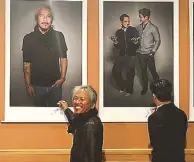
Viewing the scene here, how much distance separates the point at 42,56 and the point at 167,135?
113cm

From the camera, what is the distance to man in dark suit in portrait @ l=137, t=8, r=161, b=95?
288cm

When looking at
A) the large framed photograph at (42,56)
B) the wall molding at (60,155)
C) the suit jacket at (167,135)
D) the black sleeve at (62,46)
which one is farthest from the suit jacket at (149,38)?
the wall molding at (60,155)

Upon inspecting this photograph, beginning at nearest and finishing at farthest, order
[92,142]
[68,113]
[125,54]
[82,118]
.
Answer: [92,142] → [82,118] → [68,113] → [125,54]

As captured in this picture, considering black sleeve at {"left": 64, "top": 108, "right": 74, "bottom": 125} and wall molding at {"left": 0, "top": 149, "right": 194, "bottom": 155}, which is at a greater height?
black sleeve at {"left": 64, "top": 108, "right": 74, "bottom": 125}

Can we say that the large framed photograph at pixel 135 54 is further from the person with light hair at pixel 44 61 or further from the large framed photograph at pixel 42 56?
the person with light hair at pixel 44 61

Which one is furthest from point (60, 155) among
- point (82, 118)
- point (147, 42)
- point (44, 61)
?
point (147, 42)

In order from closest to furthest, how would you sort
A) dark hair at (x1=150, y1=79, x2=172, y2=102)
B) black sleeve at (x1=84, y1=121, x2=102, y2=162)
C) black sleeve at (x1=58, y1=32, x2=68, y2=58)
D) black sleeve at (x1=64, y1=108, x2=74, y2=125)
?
black sleeve at (x1=84, y1=121, x2=102, y2=162) < dark hair at (x1=150, y1=79, x2=172, y2=102) < black sleeve at (x1=64, y1=108, x2=74, y2=125) < black sleeve at (x1=58, y1=32, x2=68, y2=58)

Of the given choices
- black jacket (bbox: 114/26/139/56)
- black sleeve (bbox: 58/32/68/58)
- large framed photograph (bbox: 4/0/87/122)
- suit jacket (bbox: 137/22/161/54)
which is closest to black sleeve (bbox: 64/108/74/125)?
large framed photograph (bbox: 4/0/87/122)

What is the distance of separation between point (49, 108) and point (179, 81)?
1.03 m

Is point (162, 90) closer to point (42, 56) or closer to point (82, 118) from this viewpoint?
point (82, 118)

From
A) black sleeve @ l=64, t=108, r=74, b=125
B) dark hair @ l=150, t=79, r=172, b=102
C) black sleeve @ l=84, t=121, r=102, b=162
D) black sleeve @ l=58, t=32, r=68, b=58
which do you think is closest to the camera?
black sleeve @ l=84, t=121, r=102, b=162

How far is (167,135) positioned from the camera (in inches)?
91.0

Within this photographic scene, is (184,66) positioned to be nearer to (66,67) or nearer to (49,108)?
(66,67)

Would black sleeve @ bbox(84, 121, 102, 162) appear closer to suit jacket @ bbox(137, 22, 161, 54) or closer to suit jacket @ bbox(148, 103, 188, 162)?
suit jacket @ bbox(148, 103, 188, 162)
